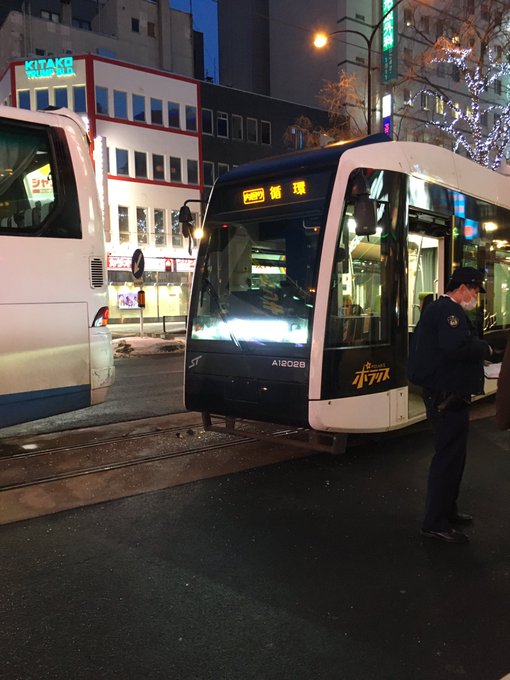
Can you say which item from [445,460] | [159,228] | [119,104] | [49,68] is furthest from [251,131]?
[445,460]

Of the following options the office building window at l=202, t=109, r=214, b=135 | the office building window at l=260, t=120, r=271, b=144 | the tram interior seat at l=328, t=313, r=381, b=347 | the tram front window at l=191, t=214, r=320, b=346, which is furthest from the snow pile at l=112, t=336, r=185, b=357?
the office building window at l=260, t=120, r=271, b=144

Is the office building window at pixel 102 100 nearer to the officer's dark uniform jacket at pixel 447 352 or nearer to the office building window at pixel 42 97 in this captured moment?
the office building window at pixel 42 97

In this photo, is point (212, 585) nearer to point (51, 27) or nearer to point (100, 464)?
point (100, 464)

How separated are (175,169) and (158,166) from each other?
123cm

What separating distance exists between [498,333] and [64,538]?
6780 mm

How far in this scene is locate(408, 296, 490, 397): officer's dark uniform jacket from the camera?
381 cm

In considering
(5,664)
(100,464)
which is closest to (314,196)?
(100,464)

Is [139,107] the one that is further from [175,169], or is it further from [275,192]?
[275,192]

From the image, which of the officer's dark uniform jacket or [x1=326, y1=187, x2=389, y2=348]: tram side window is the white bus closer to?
[x1=326, y1=187, x2=389, y2=348]: tram side window

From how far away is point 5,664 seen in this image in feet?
8.87

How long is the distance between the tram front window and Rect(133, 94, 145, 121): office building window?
1151 inches

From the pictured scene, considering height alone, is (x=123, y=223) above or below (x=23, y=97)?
below

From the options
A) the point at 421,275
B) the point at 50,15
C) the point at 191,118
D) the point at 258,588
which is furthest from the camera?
the point at 50,15

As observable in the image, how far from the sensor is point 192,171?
3459 centimetres
